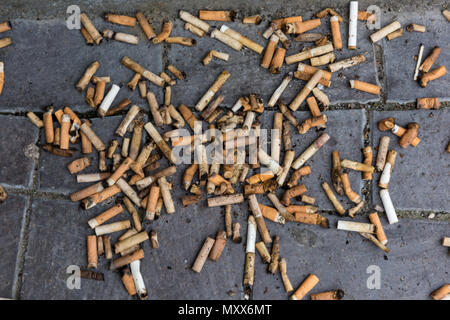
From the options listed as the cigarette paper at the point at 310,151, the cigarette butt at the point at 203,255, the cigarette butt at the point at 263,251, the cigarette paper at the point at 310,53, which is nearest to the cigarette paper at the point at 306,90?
the cigarette paper at the point at 310,53

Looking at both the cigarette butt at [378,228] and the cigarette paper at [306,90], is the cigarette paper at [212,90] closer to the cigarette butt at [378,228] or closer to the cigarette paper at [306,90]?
the cigarette paper at [306,90]

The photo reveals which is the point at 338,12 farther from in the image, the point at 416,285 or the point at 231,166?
the point at 416,285

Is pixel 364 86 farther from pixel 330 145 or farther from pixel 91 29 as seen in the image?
pixel 91 29

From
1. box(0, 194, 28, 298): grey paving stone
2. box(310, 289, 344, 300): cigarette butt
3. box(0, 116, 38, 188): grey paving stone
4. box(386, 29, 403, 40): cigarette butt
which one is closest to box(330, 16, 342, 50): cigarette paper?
box(386, 29, 403, 40): cigarette butt

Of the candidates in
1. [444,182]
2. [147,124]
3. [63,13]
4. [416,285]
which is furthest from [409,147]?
[63,13]

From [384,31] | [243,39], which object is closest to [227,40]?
[243,39]

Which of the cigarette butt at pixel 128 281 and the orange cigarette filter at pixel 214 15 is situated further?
the orange cigarette filter at pixel 214 15
